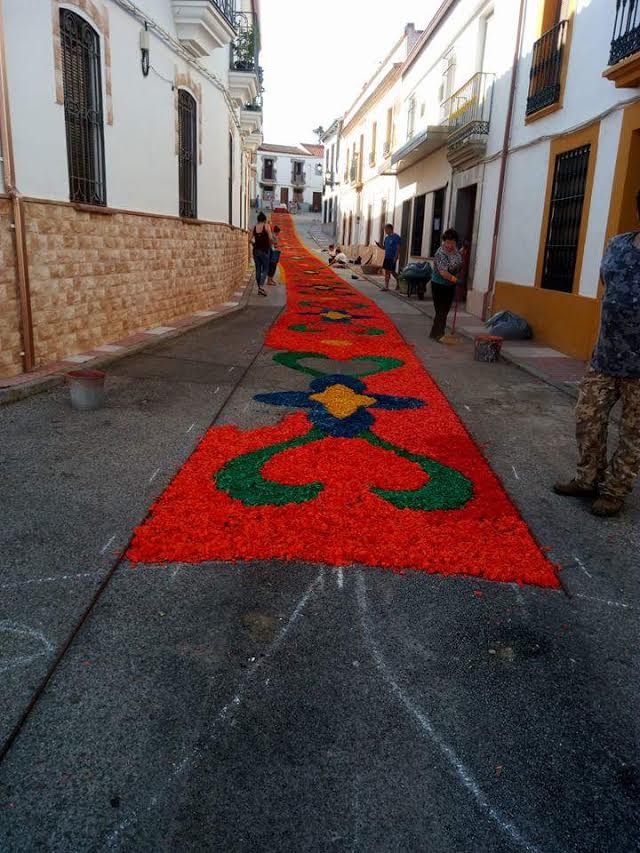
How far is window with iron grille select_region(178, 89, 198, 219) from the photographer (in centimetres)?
1221

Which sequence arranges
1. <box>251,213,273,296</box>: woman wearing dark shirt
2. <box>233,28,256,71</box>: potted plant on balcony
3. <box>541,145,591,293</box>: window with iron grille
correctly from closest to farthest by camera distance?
<box>541,145,591,293</box>: window with iron grille, <box>233,28,256,71</box>: potted plant on balcony, <box>251,213,273,296</box>: woman wearing dark shirt

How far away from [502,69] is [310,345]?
307 inches

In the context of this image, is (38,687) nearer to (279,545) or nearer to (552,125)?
(279,545)

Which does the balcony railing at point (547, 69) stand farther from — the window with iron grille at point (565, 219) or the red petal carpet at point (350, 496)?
the red petal carpet at point (350, 496)

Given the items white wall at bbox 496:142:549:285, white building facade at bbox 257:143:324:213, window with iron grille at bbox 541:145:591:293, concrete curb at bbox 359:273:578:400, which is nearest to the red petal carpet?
concrete curb at bbox 359:273:578:400

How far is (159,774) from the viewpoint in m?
2.11

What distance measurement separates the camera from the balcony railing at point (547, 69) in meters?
10.6

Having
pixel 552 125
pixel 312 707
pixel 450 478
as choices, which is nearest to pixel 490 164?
pixel 552 125

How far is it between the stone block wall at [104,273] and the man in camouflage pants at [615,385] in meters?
5.83

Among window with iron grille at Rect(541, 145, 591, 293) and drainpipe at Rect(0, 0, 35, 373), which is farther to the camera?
window with iron grille at Rect(541, 145, 591, 293)

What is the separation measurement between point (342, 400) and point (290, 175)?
7389 cm

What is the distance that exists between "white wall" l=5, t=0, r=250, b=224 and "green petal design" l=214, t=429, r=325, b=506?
4.28m

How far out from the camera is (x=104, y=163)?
8820mm

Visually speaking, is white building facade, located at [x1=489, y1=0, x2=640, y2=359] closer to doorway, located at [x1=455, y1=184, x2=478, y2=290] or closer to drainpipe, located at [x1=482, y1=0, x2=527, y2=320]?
drainpipe, located at [x1=482, y1=0, x2=527, y2=320]
